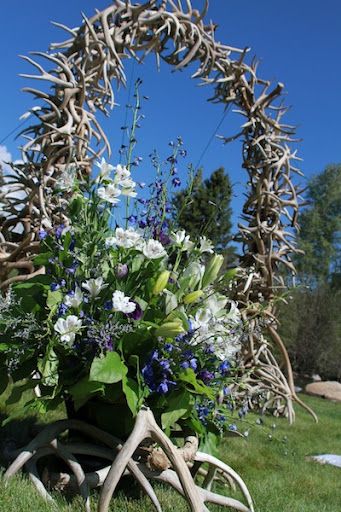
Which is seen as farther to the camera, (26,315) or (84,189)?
(84,189)

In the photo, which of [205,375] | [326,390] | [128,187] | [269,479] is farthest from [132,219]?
[326,390]

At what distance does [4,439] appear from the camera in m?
2.51

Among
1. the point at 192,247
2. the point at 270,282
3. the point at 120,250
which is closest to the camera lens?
the point at 120,250

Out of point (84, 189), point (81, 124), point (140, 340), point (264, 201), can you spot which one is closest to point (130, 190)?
point (84, 189)

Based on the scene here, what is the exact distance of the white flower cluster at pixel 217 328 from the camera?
2.18 meters

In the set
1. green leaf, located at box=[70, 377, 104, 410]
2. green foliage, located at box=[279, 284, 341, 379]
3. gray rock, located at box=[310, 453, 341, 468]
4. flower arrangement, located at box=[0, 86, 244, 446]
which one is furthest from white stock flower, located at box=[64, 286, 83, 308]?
green foliage, located at box=[279, 284, 341, 379]

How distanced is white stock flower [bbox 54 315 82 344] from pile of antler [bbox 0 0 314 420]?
634 millimetres

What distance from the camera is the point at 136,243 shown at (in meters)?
2.18

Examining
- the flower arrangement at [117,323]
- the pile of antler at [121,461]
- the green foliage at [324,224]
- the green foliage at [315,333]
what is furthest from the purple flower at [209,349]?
the green foliage at [324,224]

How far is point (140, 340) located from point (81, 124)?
4.37 ft

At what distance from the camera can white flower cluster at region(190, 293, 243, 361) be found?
2.18m

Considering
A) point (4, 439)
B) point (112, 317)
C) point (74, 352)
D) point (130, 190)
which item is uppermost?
point (130, 190)

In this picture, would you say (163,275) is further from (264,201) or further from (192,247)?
(264,201)

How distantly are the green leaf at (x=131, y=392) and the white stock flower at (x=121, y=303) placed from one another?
23 cm
